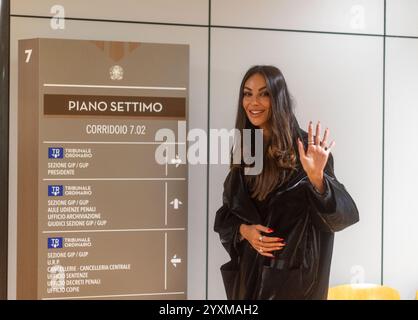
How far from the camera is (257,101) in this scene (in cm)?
271

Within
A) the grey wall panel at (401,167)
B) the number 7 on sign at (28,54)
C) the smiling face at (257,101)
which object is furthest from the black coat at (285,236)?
the number 7 on sign at (28,54)

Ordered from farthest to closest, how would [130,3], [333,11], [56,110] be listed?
1. [333,11]
2. [130,3]
3. [56,110]

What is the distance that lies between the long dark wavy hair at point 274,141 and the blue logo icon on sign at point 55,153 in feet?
3.16

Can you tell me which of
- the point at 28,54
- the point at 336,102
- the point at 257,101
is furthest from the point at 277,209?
the point at 28,54

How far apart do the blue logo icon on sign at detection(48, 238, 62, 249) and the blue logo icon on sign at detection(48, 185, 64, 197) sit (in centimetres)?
24

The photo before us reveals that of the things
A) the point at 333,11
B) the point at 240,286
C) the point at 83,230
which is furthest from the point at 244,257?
the point at 333,11

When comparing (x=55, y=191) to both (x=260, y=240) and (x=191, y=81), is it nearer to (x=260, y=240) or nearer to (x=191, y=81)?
(x=191, y=81)

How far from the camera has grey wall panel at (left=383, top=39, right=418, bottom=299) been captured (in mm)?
2904

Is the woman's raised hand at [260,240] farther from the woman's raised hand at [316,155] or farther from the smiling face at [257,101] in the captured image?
the smiling face at [257,101]

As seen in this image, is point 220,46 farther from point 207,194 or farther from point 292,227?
point 292,227

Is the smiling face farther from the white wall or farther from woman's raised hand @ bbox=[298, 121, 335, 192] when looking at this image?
woman's raised hand @ bbox=[298, 121, 335, 192]

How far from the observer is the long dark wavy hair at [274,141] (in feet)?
8.89

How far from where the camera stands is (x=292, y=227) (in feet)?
8.80
